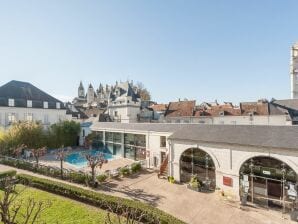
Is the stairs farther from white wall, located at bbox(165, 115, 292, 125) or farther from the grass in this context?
white wall, located at bbox(165, 115, 292, 125)

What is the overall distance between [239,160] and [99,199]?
1054 cm

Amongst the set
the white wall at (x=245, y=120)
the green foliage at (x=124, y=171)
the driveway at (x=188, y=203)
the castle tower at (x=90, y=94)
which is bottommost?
the driveway at (x=188, y=203)

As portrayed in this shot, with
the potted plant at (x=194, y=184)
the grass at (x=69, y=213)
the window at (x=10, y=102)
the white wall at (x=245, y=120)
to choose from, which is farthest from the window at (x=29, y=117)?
the potted plant at (x=194, y=184)

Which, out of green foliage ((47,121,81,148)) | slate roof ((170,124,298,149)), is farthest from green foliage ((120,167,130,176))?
green foliage ((47,121,81,148))

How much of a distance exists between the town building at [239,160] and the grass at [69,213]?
889 cm

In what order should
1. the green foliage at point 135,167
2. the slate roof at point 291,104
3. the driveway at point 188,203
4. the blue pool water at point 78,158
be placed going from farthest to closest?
the slate roof at point 291,104 < the blue pool water at point 78,158 < the green foliage at point 135,167 < the driveway at point 188,203

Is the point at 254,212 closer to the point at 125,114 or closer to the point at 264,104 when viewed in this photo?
the point at 264,104

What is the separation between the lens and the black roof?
38.1 m

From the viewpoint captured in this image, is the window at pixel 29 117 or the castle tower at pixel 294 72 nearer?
the window at pixel 29 117

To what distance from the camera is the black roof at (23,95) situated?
125 feet

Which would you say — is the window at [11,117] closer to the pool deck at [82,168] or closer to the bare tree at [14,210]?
the pool deck at [82,168]

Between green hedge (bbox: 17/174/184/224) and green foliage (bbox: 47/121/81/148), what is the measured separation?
17.0 meters

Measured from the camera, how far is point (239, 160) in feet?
53.2

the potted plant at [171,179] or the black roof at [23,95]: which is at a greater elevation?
the black roof at [23,95]
